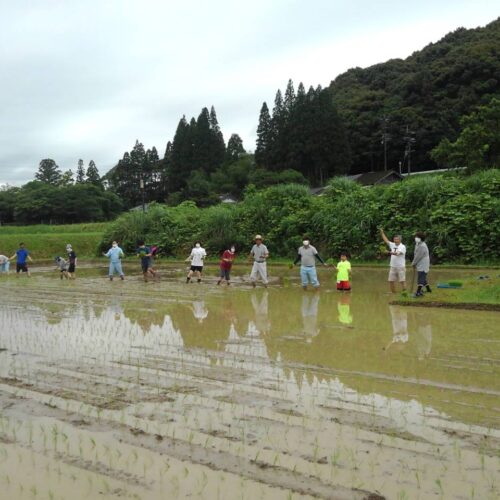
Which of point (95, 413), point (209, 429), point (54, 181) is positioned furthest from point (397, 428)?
point (54, 181)

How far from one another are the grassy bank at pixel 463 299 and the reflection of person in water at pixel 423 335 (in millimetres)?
875

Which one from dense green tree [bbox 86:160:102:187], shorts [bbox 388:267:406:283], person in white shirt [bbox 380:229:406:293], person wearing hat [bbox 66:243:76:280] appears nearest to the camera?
person in white shirt [bbox 380:229:406:293]

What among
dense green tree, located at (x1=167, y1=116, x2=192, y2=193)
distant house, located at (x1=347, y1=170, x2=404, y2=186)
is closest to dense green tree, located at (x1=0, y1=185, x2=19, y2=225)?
dense green tree, located at (x1=167, y1=116, x2=192, y2=193)

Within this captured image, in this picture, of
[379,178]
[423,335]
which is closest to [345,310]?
[423,335]

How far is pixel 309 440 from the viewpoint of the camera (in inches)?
177

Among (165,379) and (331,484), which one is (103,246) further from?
(331,484)

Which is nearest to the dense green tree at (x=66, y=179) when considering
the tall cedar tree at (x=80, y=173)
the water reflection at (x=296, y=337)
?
the tall cedar tree at (x=80, y=173)

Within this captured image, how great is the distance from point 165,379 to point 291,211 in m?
22.0

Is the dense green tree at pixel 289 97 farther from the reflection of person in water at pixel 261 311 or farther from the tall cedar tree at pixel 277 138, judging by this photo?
the reflection of person in water at pixel 261 311

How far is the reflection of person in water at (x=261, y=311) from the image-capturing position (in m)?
9.79

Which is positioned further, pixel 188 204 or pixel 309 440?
pixel 188 204

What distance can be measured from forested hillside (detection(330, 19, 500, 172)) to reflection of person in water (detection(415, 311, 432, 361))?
4512 cm

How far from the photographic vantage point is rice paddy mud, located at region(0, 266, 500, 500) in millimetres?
3889

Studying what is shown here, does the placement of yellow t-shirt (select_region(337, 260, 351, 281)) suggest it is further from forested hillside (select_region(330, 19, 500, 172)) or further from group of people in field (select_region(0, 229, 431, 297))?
forested hillside (select_region(330, 19, 500, 172))
